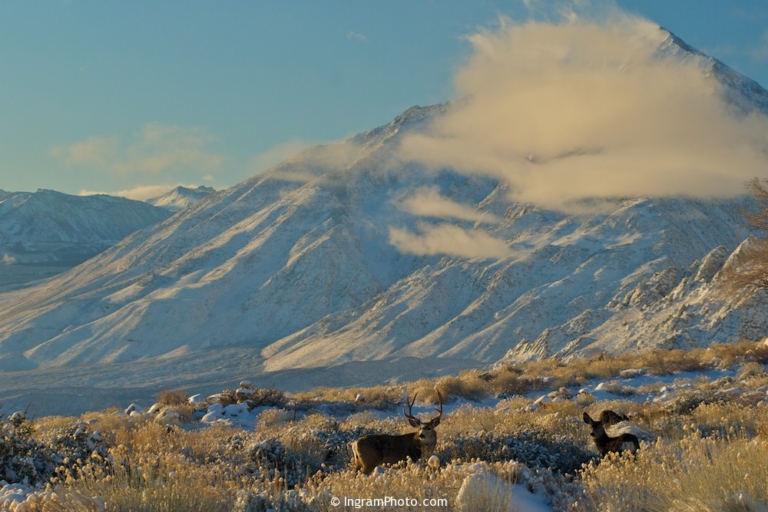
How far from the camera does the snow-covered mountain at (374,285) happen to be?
49.7m

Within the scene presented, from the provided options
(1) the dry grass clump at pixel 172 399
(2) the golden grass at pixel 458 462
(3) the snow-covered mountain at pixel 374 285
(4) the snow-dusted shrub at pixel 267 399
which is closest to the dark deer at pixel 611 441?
(2) the golden grass at pixel 458 462

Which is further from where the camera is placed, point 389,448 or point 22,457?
point 389,448

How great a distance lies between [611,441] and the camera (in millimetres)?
8492

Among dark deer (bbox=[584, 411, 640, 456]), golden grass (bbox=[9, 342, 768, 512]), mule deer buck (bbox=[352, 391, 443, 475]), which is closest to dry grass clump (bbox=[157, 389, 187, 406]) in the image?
golden grass (bbox=[9, 342, 768, 512])

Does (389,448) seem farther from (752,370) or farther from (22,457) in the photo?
(752,370)

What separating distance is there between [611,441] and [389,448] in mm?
3032

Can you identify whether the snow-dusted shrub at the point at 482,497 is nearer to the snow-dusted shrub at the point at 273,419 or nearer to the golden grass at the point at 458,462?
the golden grass at the point at 458,462

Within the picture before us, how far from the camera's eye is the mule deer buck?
26.5ft

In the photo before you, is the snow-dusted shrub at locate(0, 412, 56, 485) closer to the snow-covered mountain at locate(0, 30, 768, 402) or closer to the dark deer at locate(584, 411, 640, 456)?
the dark deer at locate(584, 411, 640, 456)

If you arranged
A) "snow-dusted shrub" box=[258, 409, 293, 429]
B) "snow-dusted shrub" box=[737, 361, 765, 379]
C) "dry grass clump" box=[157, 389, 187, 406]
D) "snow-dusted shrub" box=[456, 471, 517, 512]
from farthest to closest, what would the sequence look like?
"dry grass clump" box=[157, 389, 187, 406]
"snow-dusted shrub" box=[737, 361, 765, 379]
"snow-dusted shrub" box=[258, 409, 293, 429]
"snow-dusted shrub" box=[456, 471, 517, 512]

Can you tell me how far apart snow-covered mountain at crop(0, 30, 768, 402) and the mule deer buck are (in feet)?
93.3

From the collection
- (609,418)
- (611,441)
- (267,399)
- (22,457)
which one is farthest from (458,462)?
(267,399)

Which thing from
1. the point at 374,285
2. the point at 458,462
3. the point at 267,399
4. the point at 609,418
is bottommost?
the point at 267,399

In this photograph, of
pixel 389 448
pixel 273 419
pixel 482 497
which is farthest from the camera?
pixel 273 419
